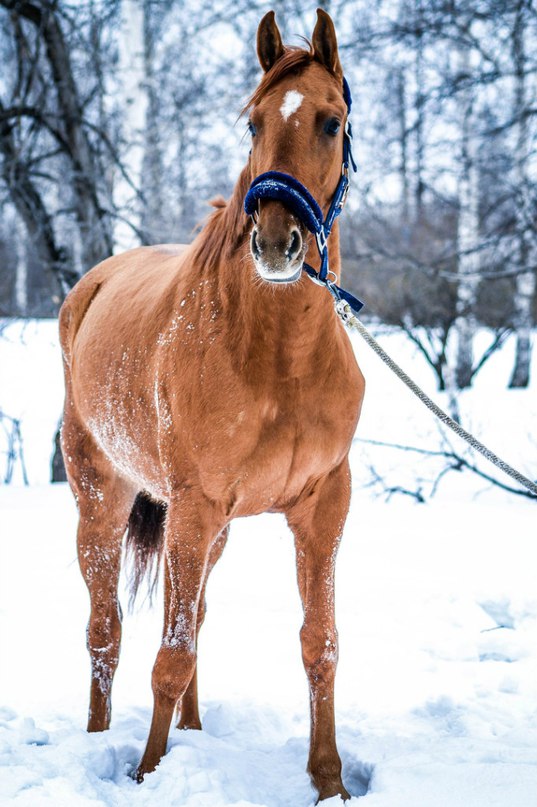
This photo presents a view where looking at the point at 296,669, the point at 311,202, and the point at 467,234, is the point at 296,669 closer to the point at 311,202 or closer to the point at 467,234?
the point at 311,202

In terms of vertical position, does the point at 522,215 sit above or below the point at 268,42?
above

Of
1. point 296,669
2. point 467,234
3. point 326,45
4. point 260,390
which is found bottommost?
point 296,669

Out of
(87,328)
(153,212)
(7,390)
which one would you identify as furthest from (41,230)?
(7,390)

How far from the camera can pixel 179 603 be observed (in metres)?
2.24

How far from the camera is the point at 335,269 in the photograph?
7.32 ft

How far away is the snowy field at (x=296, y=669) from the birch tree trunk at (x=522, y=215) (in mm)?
2099

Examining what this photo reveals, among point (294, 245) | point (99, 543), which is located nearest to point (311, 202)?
point (294, 245)

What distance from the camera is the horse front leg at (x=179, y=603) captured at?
2201 millimetres

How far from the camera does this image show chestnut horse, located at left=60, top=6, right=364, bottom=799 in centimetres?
198

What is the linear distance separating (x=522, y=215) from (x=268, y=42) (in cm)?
419

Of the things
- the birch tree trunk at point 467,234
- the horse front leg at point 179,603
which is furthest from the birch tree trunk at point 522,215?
the horse front leg at point 179,603

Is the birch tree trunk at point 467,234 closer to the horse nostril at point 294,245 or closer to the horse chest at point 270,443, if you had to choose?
the horse chest at point 270,443

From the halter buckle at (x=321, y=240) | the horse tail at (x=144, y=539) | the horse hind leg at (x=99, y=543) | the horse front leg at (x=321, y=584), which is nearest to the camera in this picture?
the halter buckle at (x=321, y=240)

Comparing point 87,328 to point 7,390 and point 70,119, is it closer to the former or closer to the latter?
point 70,119
